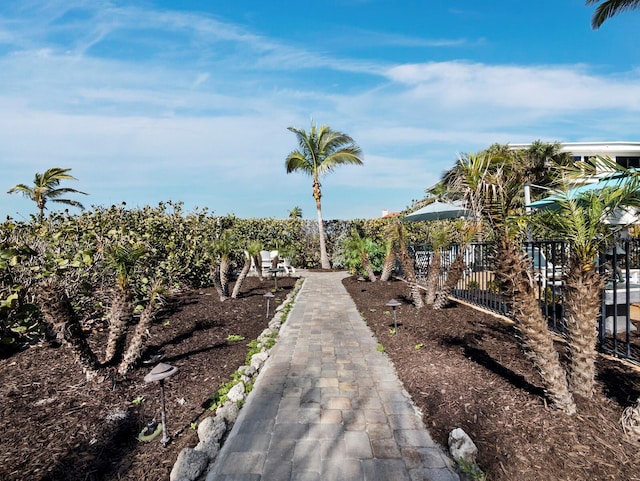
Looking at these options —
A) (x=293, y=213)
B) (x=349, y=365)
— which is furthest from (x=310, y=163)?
(x=349, y=365)

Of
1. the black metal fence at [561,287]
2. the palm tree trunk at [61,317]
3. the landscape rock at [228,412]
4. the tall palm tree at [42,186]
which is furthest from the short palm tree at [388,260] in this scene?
the tall palm tree at [42,186]

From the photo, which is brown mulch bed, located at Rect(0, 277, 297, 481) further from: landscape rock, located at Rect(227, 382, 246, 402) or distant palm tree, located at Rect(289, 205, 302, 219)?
distant palm tree, located at Rect(289, 205, 302, 219)

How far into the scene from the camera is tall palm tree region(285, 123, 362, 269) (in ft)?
60.5

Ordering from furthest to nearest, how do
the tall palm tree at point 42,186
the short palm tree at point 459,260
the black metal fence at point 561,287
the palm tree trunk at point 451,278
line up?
the tall palm tree at point 42,186, the palm tree trunk at point 451,278, the short palm tree at point 459,260, the black metal fence at point 561,287

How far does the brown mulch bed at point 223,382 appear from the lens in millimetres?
2500

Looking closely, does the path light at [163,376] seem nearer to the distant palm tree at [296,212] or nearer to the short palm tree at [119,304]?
the short palm tree at [119,304]

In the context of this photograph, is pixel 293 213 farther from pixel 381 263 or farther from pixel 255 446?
pixel 255 446

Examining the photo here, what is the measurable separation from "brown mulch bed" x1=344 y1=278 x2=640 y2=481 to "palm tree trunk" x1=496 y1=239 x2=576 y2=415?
9.0 inches

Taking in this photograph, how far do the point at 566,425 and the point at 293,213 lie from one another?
62.1 feet

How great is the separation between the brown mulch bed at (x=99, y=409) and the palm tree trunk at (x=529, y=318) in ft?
9.52

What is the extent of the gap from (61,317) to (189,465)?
2.06m

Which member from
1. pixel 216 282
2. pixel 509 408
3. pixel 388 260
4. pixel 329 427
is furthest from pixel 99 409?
pixel 388 260

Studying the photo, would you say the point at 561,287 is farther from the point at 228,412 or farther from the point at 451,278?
the point at 228,412

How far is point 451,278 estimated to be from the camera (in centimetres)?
698
